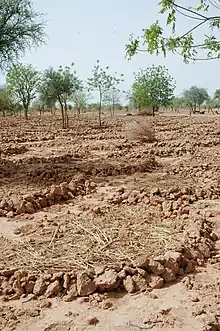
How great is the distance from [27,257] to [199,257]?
5.91ft

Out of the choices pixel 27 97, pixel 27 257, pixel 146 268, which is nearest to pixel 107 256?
pixel 146 268

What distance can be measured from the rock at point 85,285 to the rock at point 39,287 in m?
0.32

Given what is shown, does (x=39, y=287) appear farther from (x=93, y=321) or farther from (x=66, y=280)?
(x=93, y=321)

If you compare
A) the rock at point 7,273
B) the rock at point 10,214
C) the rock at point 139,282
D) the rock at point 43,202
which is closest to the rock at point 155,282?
the rock at point 139,282

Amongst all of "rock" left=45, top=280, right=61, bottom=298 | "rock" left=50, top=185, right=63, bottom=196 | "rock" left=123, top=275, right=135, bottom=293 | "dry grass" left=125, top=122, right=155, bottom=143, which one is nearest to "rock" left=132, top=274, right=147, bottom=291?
"rock" left=123, top=275, right=135, bottom=293

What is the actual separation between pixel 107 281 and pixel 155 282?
0.45 m

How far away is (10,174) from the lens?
902 cm

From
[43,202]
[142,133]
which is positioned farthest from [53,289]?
[142,133]

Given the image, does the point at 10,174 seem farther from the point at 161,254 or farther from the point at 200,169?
the point at 161,254

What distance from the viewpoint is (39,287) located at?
140 inches

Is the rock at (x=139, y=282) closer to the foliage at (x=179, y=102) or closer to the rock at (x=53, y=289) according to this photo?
the rock at (x=53, y=289)

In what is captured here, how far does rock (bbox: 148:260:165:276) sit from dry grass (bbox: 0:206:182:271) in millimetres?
291

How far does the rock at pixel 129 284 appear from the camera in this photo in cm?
354

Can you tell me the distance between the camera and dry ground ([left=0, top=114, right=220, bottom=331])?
3217 mm
